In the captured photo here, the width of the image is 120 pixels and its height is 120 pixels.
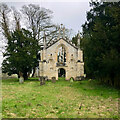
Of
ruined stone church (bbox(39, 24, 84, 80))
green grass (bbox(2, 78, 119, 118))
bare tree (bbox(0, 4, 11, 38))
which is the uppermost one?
bare tree (bbox(0, 4, 11, 38))

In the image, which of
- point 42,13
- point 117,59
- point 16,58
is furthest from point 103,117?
point 42,13

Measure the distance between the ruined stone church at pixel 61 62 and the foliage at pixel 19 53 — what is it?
243 cm

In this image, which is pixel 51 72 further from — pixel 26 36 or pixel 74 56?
pixel 26 36

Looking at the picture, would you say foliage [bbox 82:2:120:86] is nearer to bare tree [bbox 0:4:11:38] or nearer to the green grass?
the green grass

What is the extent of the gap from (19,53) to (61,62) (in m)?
8.37

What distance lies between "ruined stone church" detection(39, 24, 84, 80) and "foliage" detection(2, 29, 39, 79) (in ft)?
7.96

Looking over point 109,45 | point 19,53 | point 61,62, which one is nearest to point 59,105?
point 109,45

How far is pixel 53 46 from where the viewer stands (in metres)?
32.0

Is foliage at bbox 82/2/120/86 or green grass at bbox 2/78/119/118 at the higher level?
foliage at bbox 82/2/120/86

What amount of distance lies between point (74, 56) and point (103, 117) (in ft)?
85.5

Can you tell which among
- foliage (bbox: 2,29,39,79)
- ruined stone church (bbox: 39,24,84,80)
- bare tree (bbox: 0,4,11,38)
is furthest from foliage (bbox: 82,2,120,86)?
bare tree (bbox: 0,4,11,38)

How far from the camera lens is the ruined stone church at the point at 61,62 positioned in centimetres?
3086

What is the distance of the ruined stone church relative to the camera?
30859mm

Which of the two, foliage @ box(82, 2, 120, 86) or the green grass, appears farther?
foliage @ box(82, 2, 120, 86)
